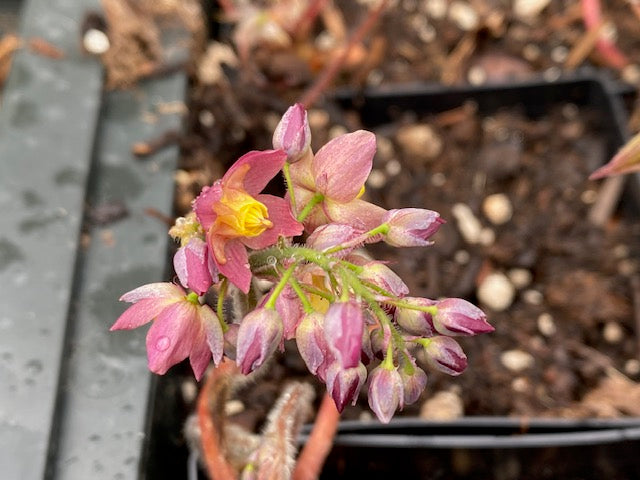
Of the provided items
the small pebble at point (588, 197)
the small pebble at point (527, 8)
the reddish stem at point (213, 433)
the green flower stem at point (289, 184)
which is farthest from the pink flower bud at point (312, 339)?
the small pebble at point (527, 8)

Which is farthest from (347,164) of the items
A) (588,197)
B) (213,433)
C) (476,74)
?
(476,74)

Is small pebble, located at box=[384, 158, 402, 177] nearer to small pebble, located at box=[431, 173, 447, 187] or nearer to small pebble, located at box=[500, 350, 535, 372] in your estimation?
small pebble, located at box=[431, 173, 447, 187]

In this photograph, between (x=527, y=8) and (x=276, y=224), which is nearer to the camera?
(x=276, y=224)

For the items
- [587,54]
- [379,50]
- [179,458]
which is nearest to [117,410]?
[179,458]

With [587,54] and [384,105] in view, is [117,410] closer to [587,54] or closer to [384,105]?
[384,105]

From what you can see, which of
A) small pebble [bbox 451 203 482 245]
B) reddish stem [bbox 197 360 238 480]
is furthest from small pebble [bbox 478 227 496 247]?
reddish stem [bbox 197 360 238 480]

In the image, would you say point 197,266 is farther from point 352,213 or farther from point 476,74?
point 476,74
